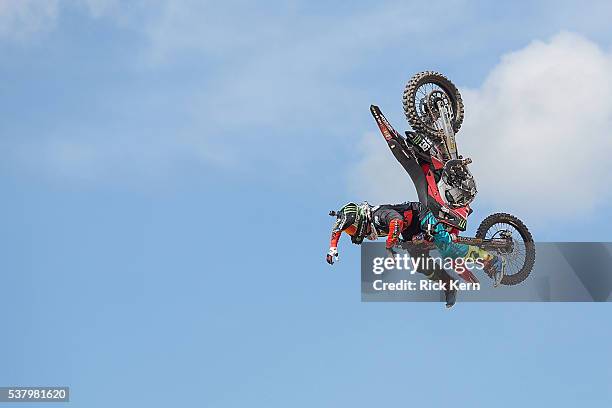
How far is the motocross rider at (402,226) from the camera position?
51.1m

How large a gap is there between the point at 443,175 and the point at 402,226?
222cm

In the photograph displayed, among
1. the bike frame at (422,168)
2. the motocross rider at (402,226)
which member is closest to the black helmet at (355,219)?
the motocross rider at (402,226)

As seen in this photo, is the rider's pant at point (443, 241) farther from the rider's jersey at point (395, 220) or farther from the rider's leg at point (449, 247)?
the rider's jersey at point (395, 220)

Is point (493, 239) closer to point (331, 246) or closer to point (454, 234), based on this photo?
point (454, 234)

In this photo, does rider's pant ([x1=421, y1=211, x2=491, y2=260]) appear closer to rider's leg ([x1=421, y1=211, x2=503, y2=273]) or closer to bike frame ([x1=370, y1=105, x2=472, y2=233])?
rider's leg ([x1=421, y1=211, x2=503, y2=273])

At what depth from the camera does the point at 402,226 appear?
167 feet

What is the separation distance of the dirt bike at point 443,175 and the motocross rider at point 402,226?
11.7 inches

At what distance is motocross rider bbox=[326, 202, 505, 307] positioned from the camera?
2012 inches

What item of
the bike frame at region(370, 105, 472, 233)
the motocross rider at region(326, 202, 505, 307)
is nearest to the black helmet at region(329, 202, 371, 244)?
the motocross rider at region(326, 202, 505, 307)

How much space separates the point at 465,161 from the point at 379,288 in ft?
15.6

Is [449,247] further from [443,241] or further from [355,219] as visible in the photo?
Result: [355,219]

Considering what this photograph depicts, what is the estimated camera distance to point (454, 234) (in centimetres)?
5156

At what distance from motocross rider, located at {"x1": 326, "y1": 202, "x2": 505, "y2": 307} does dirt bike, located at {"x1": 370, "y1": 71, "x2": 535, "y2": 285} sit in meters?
0.30

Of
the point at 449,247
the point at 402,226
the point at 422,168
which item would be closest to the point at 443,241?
the point at 449,247
